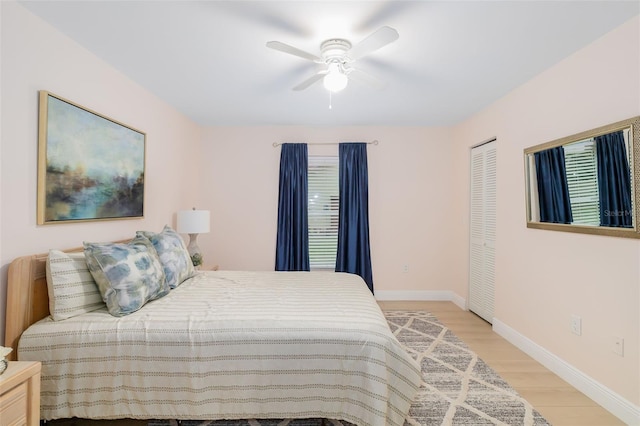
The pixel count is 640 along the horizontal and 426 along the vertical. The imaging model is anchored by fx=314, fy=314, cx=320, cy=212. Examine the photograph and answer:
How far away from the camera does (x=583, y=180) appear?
2318 millimetres

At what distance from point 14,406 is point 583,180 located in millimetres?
3593

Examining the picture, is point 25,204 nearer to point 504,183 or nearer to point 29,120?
point 29,120

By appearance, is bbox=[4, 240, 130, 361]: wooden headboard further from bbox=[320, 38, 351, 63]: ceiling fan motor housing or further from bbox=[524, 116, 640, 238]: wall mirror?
bbox=[524, 116, 640, 238]: wall mirror

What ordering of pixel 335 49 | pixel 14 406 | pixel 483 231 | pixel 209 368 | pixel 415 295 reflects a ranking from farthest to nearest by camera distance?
pixel 415 295 → pixel 483 231 → pixel 335 49 → pixel 209 368 → pixel 14 406

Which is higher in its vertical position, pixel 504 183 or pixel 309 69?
pixel 309 69

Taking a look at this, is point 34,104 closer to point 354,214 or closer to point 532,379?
point 354,214

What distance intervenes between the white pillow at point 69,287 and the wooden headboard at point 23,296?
0.09 m

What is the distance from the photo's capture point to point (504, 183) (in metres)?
3.39

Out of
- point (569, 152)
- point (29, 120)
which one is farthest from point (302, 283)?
point (569, 152)

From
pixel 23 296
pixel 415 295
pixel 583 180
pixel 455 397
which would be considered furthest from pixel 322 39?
pixel 415 295

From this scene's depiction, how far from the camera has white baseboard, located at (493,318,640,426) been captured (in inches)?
78.2

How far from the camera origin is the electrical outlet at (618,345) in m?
2.03

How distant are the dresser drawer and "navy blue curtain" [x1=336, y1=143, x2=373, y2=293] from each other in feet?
11.5

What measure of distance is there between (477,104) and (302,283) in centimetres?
286
